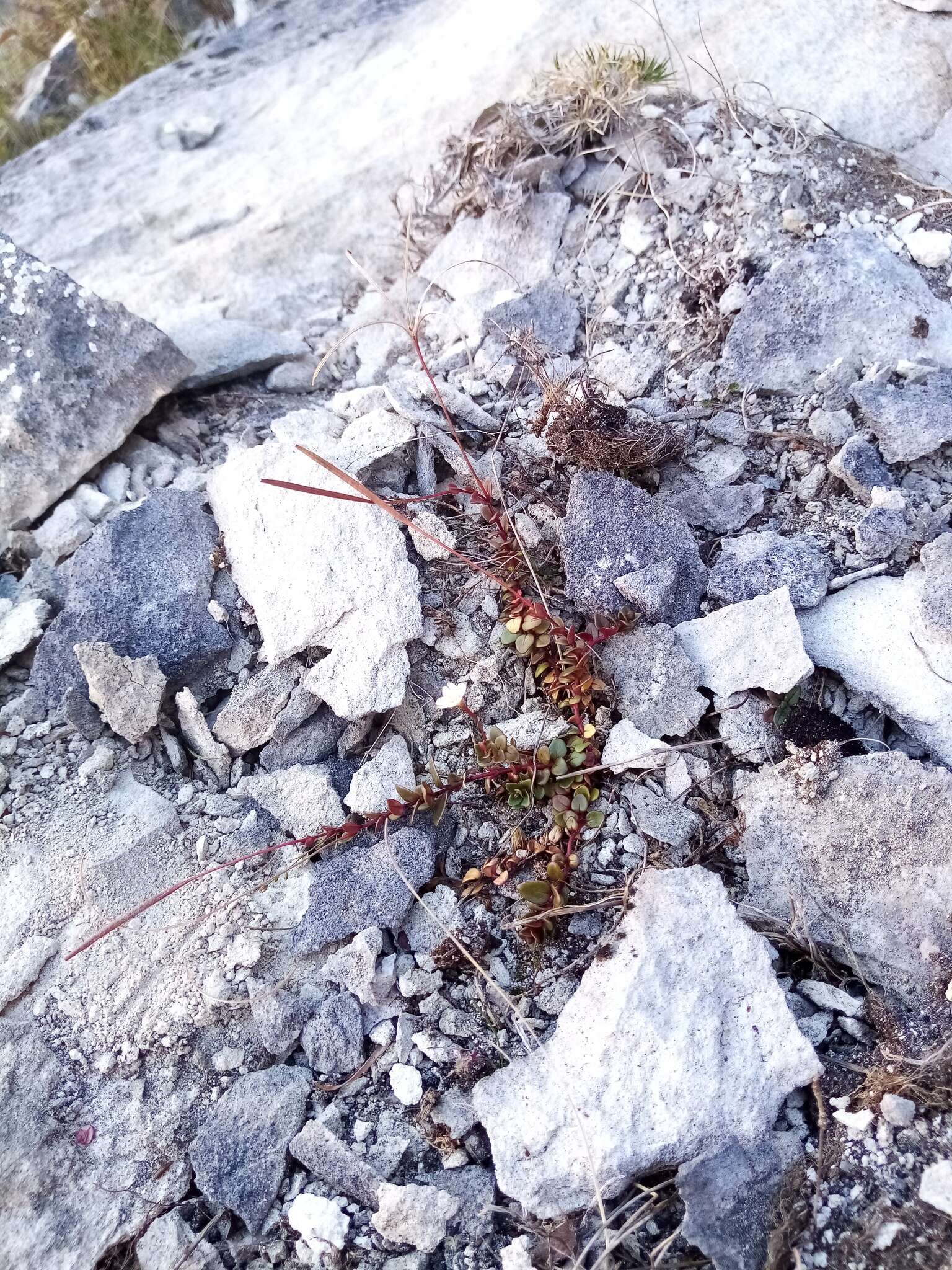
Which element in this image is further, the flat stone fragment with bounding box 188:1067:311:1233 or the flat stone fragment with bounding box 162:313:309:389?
the flat stone fragment with bounding box 162:313:309:389

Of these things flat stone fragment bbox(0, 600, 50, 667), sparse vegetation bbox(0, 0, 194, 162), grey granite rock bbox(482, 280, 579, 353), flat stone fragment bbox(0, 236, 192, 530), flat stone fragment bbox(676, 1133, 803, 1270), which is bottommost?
flat stone fragment bbox(676, 1133, 803, 1270)

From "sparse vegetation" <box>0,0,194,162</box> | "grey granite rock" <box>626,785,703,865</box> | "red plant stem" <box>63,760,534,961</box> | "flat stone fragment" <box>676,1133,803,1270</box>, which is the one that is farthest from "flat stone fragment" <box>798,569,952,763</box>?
"sparse vegetation" <box>0,0,194,162</box>

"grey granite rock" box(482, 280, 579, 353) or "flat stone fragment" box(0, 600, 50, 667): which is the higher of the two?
"flat stone fragment" box(0, 600, 50, 667)

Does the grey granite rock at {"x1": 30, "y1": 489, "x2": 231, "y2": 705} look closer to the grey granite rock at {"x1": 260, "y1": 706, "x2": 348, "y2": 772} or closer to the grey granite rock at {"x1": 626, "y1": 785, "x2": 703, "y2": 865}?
the grey granite rock at {"x1": 260, "y1": 706, "x2": 348, "y2": 772}

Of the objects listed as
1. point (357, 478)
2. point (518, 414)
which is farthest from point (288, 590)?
point (518, 414)

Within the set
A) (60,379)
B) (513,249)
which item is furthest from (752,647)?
(60,379)

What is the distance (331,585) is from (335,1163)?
1.36 metres

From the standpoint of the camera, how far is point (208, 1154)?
200 cm

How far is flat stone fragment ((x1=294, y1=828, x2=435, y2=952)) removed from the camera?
7.31 ft

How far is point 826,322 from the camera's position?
281 centimetres

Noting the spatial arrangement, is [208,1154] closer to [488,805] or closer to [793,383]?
[488,805]

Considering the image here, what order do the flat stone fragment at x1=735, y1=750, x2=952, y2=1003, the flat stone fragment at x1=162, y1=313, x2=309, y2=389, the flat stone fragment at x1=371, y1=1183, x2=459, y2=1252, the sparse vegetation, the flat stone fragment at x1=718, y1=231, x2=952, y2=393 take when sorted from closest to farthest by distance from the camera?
1. the flat stone fragment at x1=371, y1=1183, x2=459, y2=1252
2. the flat stone fragment at x1=735, y1=750, x2=952, y2=1003
3. the flat stone fragment at x1=718, y1=231, x2=952, y2=393
4. the flat stone fragment at x1=162, y1=313, x2=309, y2=389
5. the sparse vegetation

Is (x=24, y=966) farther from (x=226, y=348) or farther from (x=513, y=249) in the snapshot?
(x=513, y=249)

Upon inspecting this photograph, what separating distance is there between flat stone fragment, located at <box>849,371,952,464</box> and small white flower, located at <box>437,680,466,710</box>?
132 centimetres
